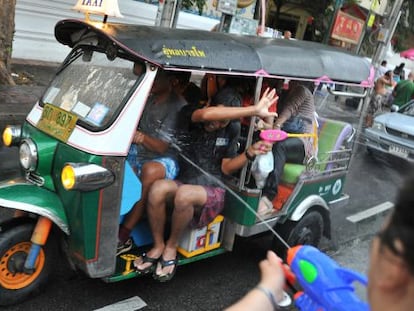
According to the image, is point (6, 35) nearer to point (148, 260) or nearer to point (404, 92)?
point (148, 260)

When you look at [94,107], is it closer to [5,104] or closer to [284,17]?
[5,104]

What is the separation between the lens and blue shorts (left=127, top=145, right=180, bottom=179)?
3338mm

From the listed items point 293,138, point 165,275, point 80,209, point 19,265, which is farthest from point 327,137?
point 19,265

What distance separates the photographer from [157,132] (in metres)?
3.53

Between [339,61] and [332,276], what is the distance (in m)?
2.86

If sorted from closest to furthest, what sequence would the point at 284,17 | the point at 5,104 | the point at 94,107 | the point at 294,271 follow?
the point at 294,271 < the point at 94,107 < the point at 5,104 < the point at 284,17

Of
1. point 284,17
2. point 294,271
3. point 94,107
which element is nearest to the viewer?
point 294,271

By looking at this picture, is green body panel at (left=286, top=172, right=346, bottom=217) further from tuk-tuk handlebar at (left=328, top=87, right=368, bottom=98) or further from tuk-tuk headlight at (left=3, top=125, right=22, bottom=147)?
tuk-tuk headlight at (left=3, top=125, right=22, bottom=147)

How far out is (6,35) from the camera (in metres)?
8.00

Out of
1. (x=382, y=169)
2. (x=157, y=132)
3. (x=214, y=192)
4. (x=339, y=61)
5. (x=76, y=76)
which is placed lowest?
(x=382, y=169)

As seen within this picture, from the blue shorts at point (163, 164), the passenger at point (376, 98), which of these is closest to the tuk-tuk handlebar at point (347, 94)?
the blue shorts at point (163, 164)

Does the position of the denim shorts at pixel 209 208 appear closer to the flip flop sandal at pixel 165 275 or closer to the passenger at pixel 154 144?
the passenger at pixel 154 144

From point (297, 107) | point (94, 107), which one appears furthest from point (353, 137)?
point (94, 107)

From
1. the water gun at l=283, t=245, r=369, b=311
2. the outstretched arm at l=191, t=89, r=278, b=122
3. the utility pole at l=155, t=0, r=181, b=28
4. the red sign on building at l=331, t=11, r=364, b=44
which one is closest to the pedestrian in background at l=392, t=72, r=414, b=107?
the red sign on building at l=331, t=11, r=364, b=44
